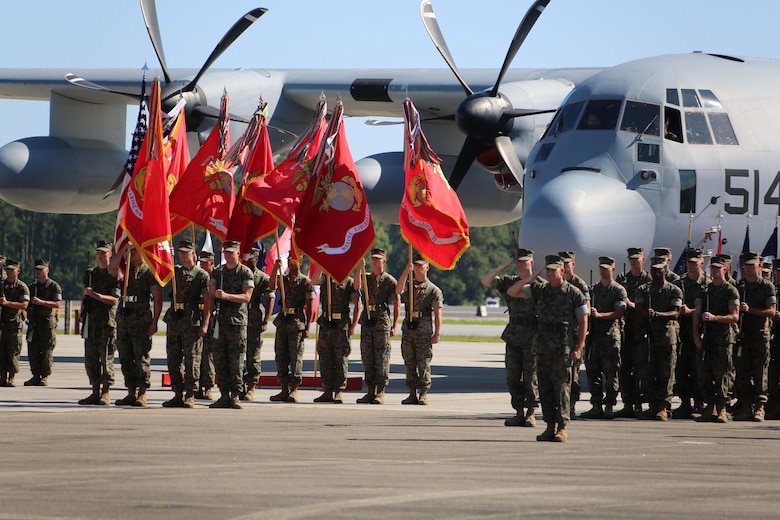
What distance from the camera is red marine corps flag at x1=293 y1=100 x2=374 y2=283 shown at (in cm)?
1525

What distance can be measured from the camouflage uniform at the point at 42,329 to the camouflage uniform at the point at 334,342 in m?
3.79

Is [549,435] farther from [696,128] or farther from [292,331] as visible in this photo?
[696,128]

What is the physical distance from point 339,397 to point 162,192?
3.00 metres

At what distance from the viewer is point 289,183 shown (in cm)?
1630

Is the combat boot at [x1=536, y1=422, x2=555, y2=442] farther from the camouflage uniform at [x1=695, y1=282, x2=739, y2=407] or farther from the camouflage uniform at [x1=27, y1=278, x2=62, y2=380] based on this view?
the camouflage uniform at [x1=27, y1=278, x2=62, y2=380]

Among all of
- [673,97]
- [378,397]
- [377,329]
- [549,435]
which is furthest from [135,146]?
[549,435]

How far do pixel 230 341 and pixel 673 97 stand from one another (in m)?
6.40

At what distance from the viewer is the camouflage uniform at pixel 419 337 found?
49.1ft

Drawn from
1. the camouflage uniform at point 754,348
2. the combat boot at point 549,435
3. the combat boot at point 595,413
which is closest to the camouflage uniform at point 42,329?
the combat boot at point 595,413

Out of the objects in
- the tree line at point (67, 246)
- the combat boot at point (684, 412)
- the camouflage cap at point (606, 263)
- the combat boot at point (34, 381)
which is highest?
the camouflage cap at point (606, 263)

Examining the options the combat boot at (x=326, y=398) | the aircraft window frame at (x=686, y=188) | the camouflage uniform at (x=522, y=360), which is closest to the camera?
the camouflage uniform at (x=522, y=360)

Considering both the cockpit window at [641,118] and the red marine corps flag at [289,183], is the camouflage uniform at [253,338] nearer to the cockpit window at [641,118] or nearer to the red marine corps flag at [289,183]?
the red marine corps flag at [289,183]

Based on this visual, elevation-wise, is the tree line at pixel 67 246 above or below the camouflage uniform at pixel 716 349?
below

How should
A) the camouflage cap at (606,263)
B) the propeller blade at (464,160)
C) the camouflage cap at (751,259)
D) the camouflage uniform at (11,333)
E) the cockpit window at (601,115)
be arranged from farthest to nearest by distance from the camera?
the propeller blade at (464,160), the camouflage uniform at (11,333), the cockpit window at (601,115), the camouflage cap at (606,263), the camouflage cap at (751,259)
